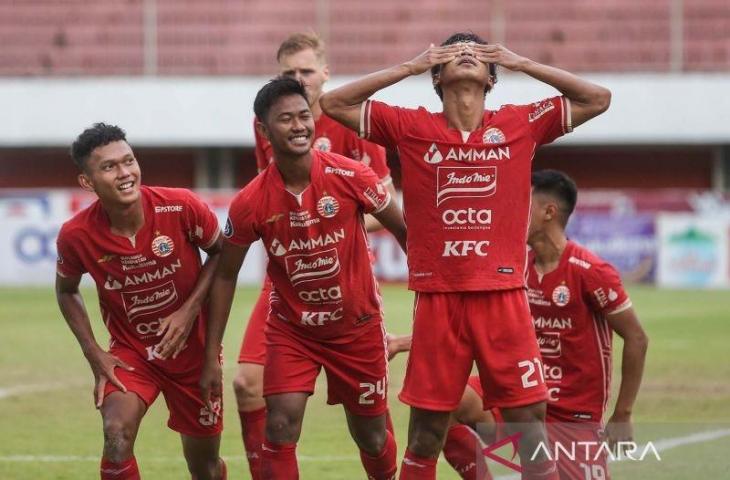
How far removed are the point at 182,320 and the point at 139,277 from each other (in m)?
0.32

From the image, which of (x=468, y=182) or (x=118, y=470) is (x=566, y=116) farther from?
(x=118, y=470)

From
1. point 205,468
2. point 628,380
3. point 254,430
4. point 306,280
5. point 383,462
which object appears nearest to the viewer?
point 306,280

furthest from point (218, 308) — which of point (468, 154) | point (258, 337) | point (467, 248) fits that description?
point (468, 154)

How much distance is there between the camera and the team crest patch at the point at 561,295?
7.28 metres

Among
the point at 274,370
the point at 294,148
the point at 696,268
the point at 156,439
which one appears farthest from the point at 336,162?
the point at 696,268

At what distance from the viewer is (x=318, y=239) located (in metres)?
6.75

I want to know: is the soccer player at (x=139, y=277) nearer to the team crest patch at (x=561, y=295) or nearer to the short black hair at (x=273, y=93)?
the short black hair at (x=273, y=93)

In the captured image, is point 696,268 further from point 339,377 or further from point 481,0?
point 339,377

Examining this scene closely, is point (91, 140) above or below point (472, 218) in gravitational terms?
above

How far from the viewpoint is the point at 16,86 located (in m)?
32.7

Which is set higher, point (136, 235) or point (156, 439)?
point (136, 235)

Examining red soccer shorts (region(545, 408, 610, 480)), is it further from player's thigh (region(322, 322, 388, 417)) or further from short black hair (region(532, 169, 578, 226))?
short black hair (region(532, 169, 578, 226))

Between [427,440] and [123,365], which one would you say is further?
[123,365]

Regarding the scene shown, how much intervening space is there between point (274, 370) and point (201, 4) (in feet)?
90.7
